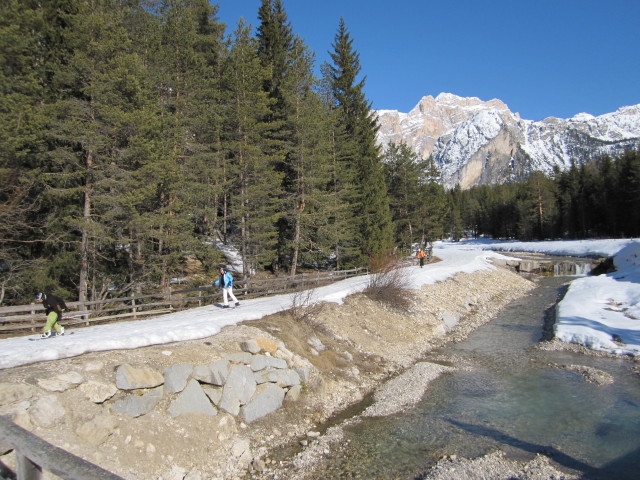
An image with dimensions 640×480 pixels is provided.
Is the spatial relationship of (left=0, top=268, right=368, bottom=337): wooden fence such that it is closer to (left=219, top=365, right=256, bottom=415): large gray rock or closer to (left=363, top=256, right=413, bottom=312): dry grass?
(left=363, top=256, right=413, bottom=312): dry grass

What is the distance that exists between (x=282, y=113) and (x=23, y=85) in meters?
14.9

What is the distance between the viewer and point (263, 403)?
32.9 ft

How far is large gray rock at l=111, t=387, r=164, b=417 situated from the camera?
8016 mm

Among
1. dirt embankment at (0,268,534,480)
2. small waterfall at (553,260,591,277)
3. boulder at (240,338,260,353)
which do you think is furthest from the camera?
small waterfall at (553,260,591,277)

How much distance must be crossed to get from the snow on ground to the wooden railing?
21.9 ft

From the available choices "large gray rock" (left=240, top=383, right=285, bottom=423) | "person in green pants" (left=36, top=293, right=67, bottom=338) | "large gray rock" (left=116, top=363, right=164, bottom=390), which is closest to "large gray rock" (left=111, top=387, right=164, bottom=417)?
"large gray rock" (left=116, top=363, right=164, bottom=390)

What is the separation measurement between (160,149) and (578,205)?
7751 centimetres

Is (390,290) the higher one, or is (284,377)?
(390,290)

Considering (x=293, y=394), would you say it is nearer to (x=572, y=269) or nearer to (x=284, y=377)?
(x=284, y=377)

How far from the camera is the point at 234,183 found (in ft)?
81.4

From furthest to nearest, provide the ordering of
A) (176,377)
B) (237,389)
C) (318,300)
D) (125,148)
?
(318,300), (125,148), (237,389), (176,377)

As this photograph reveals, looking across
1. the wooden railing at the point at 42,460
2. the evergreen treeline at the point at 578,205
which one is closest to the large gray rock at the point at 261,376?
the wooden railing at the point at 42,460

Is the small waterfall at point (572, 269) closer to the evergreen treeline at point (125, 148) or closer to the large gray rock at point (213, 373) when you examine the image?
the evergreen treeline at point (125, 148)

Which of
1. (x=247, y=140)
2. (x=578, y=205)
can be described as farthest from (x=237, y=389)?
(x=578, y=205)
